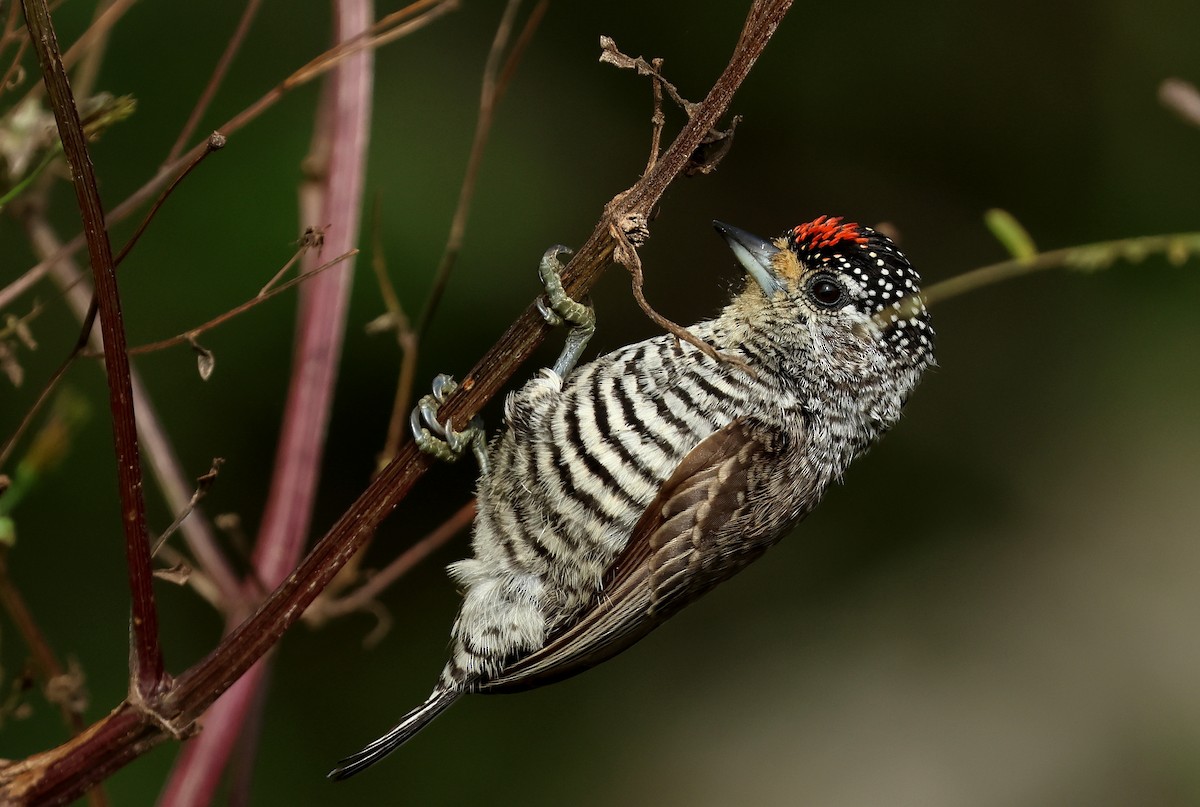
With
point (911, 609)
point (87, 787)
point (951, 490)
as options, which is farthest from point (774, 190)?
point (87, 787)

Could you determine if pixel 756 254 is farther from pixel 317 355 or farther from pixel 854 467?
pixel 854 467

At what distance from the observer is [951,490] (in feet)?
17.8

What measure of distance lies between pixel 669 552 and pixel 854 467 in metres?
2.80

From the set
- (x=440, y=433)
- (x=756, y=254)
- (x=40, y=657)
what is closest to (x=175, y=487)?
(x=40, y=657)

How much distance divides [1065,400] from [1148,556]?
0.86 m

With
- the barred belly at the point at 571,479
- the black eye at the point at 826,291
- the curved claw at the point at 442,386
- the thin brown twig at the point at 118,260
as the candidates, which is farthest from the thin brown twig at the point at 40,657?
the black eye at the point at 826,291

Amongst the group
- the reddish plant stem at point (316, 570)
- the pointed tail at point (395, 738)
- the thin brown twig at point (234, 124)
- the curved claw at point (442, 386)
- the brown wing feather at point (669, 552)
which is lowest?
the brown wing feather at point (669, 552)

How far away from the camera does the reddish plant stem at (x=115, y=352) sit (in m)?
1.33

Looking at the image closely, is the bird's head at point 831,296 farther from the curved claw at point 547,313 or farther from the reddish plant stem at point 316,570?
the reddish plant stem at point 316,570

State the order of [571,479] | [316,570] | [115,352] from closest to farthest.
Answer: [115,352]
[316,570]
[571,479]

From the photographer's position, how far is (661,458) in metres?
2.55

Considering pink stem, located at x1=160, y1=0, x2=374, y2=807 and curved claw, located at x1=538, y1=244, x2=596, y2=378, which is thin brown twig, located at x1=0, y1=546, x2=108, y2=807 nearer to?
pink stem, located at x1=160, y1=0, x2=374, y2=807

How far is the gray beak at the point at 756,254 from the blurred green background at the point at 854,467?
1504 millimetres

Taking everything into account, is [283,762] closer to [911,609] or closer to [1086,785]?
[911,609]
